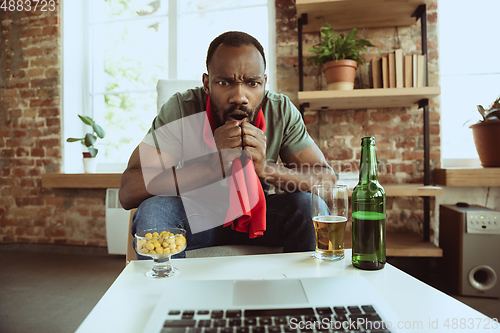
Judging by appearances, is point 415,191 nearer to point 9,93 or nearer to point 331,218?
point 331,218

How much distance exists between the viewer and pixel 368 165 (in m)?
0.65

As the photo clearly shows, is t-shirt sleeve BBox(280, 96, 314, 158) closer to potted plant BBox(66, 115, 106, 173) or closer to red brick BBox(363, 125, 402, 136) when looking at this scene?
red brick BBox(363, 125, 402, 136)

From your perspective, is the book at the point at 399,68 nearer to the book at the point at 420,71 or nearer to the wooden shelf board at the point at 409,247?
the book at the point at 420,71

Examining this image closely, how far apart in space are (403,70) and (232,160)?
1.36m

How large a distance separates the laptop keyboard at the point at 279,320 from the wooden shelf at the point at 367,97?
1.48m

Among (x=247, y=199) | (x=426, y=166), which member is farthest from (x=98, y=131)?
(x=426, y=166)

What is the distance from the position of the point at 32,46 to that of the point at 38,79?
0.28m

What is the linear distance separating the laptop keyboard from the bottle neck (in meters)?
0.29

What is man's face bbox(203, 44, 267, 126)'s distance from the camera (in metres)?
1.07

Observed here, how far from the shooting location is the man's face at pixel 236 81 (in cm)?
107

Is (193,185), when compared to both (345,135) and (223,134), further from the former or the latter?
(345,135)

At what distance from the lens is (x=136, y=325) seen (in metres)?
0.45

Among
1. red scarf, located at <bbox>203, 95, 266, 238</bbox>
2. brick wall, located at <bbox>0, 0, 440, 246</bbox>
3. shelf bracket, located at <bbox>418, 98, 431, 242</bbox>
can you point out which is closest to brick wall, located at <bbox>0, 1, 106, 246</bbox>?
brick wall, located at <bbox>0, 0, 440, 246</bbox>

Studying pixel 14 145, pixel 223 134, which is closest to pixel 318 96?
pixel 223 134
